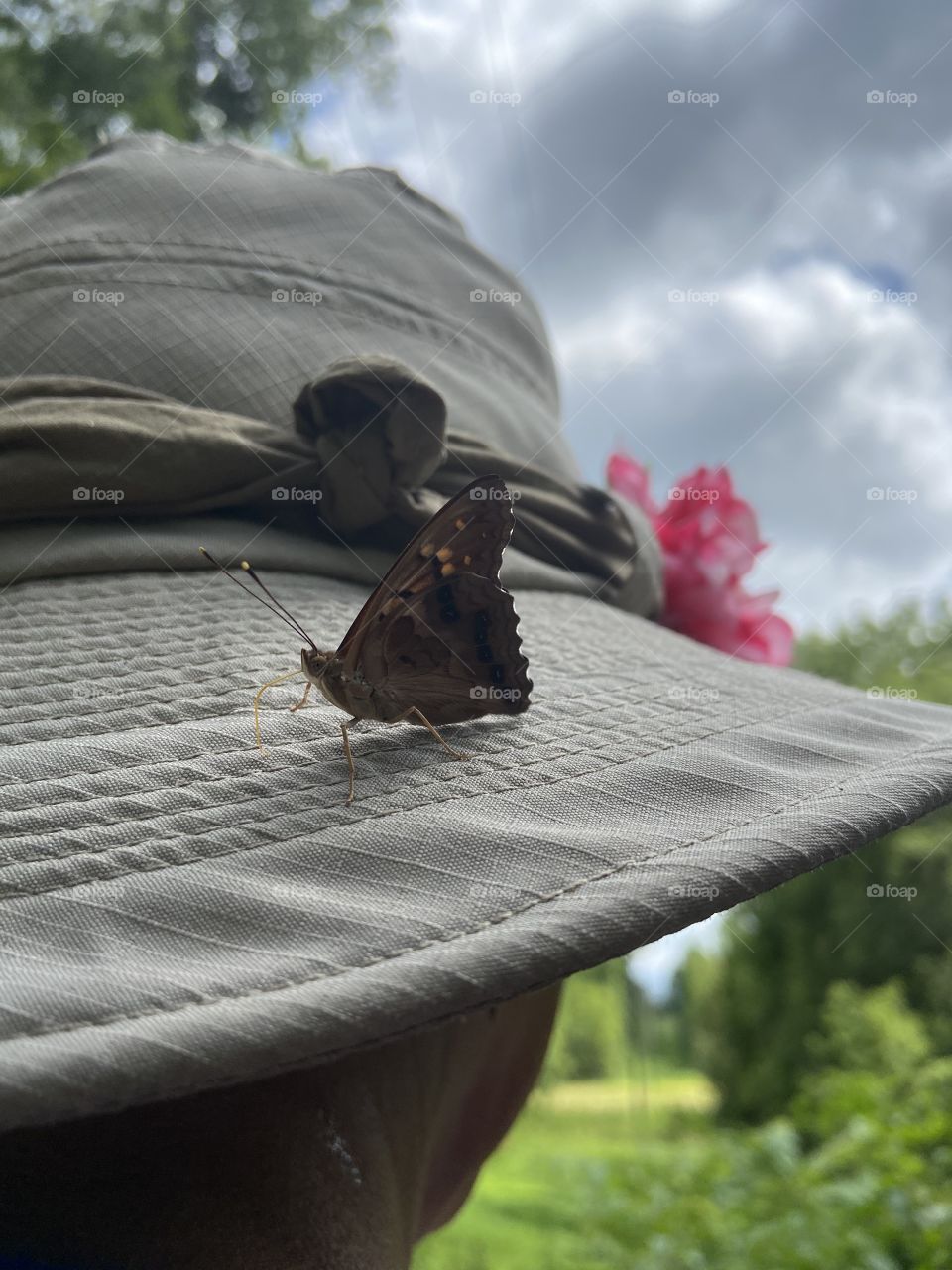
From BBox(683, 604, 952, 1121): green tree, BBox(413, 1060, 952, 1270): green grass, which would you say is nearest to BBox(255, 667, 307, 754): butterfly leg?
BBox(413, 1060, 952, 1270): green grass

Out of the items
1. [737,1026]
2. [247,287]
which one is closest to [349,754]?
[247,287]

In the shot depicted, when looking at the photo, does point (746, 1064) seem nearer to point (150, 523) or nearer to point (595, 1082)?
point (595, 1082)

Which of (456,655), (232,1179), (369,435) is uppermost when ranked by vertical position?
(369,435)

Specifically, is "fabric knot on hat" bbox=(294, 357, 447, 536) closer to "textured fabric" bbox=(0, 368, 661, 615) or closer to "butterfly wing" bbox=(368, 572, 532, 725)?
"textured fabric" bbox=(0, 368, 661, 615)

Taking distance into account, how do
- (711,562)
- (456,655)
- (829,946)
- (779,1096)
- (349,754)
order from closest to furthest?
(349,754) < (456,655) < (711,562) < (829,946) < (779,1096)

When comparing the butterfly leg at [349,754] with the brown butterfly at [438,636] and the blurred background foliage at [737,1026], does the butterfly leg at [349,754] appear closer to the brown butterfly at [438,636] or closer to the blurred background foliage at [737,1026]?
the brown butterfly at [438,636]

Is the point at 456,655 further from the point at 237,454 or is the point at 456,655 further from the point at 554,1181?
the point at 554,1181
